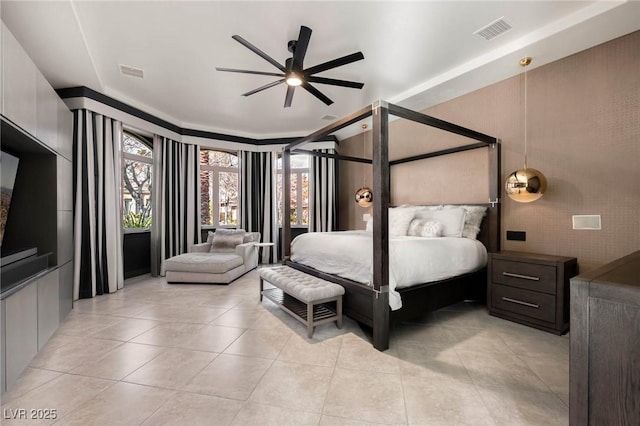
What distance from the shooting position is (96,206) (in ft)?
12.7

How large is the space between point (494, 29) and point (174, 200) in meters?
5.47

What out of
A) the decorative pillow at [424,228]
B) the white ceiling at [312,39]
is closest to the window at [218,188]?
the white ceiling at [312,39]

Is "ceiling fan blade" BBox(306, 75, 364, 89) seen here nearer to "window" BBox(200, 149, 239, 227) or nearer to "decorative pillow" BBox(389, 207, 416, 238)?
"decorative pillow" BBox(389, 207, 416, 238)

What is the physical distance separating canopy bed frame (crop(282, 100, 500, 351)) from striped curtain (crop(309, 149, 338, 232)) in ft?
8.69

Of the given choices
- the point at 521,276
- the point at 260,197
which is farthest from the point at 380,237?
the point at 260,197

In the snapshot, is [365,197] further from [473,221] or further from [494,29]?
[494,29]

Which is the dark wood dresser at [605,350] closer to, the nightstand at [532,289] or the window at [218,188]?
the nightstand at [532,289]

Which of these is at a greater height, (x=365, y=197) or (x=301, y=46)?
(x=301, y=46)

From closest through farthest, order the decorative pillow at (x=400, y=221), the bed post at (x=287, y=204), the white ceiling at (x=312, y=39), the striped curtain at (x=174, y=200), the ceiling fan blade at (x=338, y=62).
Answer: the white ceiling at (x=312, y=39) → the ceiling fan blade at (x=338, y=62) → the decorative pillow at (x=400, y=221) → the bed post at (x=287, y=204) → the striped curtain at (x=174, y=200)

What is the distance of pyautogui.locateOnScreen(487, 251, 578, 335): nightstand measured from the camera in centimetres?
250

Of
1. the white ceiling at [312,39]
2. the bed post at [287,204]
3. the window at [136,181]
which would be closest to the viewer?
the white ceiling at [312,39]

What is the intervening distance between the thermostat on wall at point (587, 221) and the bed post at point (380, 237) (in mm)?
2150

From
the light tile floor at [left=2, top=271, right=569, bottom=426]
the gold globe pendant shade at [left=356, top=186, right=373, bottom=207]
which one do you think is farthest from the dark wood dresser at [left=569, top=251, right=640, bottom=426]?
the gold globe pendant shade at [left=356, top=186, right=373, bottom=207]

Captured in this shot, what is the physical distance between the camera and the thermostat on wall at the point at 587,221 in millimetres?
2643
